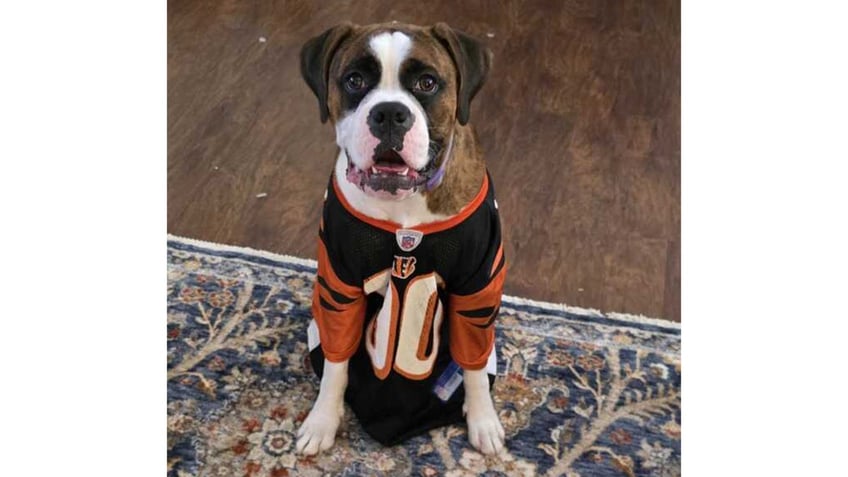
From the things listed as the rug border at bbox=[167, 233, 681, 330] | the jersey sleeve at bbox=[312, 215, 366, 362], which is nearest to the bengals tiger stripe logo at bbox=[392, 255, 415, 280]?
the jersey sleeve at bbox=[312, 215, 366, 362]

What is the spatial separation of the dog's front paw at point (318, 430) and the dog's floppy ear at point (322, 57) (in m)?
0.76

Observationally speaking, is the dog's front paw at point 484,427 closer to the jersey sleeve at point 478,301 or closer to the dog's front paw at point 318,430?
the jersey sleeve at point 478,301

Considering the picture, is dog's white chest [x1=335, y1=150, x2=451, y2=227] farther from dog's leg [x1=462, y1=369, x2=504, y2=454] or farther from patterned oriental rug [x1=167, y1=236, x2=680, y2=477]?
patterned oriental rug [x1=167, y1=236, x2=680, y2=477]

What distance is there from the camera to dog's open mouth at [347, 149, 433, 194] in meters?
1.60

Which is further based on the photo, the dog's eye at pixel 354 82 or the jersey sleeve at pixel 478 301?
→ the jersey sleeve at pixel 478 301

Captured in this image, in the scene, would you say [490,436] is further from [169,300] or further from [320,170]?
[320,170]

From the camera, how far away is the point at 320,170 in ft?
9.72

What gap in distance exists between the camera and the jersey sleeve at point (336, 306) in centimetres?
182

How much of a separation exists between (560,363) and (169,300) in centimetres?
114

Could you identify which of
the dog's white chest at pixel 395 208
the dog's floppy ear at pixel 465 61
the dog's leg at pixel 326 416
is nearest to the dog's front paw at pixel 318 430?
the dog's leg at pixel 326 416

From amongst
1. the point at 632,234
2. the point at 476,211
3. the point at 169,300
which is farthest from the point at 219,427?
the point at 632,234

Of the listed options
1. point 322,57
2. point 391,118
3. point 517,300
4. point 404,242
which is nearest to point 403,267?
point 404,242

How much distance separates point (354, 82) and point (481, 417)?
36.2 inches

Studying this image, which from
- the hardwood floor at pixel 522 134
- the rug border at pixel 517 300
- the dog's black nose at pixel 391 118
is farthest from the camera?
the hardwood floor at pixel 522 134
